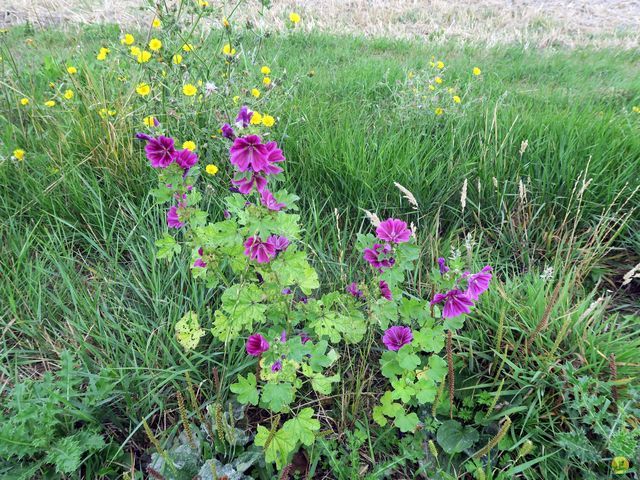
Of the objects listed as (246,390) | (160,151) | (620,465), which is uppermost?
(160,151)

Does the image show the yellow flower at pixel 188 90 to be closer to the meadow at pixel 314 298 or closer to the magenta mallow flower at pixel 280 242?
the meadow at pixel 314 298

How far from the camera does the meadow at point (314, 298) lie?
1293 mm

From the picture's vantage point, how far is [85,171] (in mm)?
2264

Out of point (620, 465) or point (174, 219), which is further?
point (174, 219)

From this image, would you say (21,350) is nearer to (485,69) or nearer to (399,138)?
(399,138)

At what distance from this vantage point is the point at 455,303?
4.38 ft

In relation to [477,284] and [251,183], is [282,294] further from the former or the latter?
[477,284]

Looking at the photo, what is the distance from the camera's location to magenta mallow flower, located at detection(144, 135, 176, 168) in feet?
4.05

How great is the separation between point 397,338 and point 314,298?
0.35m

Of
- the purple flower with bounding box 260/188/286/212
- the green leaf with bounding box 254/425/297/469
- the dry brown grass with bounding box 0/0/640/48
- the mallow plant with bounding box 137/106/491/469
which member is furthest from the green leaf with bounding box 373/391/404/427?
the dry brown grass with bounding box 0/0/640/48

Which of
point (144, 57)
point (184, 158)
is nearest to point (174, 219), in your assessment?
point (184, 158)

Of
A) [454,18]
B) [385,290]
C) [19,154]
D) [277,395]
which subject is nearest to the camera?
[277,395]

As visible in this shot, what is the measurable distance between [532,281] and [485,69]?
3.08 metres

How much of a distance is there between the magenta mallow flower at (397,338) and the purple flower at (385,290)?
0.10m
